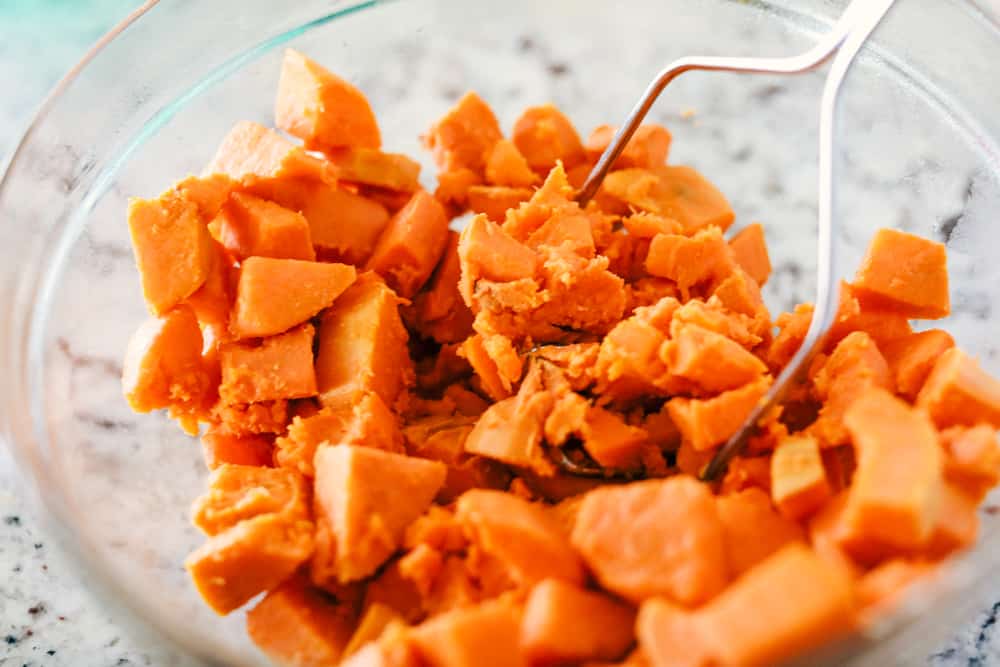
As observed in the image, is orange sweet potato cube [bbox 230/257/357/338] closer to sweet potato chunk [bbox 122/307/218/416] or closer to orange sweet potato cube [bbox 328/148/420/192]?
sweet potato chunk [bbox 122/307/218/416]

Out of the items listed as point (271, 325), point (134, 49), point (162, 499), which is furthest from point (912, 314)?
point (134, 49)

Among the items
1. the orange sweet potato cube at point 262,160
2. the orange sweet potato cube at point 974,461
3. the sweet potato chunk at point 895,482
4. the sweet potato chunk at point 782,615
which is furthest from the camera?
the orange sweet potato cube at point 262,160

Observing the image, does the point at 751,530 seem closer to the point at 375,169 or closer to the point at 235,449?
the point at 235,449

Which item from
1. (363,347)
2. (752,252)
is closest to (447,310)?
(363,347)

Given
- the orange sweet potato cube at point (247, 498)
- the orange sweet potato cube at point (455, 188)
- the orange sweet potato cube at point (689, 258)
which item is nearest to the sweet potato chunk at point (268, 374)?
the orange sweet potato cube at point (247, 498)

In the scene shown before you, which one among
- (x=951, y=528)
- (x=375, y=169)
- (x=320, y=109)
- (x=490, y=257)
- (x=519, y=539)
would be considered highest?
(x=320, y=109)

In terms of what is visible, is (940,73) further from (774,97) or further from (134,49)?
(134,49)

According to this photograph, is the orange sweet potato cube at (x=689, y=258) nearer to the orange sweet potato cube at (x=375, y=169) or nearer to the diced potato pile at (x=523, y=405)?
the diced potato pile at (x=523, y=405)
